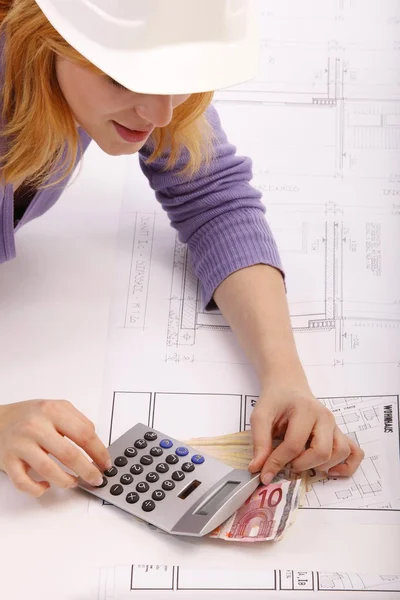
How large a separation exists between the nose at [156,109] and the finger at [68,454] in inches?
11.0

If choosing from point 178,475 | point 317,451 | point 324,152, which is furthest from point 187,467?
point 324,152

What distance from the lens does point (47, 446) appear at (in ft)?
A: 2.48

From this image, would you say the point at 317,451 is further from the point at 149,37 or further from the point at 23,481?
the point at 149,37

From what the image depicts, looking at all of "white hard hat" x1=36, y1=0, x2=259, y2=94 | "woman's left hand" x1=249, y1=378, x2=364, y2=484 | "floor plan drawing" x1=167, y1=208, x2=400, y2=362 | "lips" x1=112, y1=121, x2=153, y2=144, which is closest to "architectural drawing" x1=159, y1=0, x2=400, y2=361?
"floor plan drawing" x1=167, y1=208, x2=400, y2=362

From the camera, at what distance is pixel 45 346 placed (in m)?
0.90

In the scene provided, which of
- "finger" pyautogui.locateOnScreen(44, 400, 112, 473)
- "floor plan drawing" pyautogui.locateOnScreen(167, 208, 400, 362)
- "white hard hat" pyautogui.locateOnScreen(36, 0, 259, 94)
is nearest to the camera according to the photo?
"white hard hat" pyautogui.locateOnScreen(36, 0, 259, 94)

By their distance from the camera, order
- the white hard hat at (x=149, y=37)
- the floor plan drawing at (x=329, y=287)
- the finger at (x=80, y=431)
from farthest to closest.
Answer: the floor plan drawing at (x=329, y=287)
the finger at (x=80, y=431)
the white hard hat at (x=149, y=37)

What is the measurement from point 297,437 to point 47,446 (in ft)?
0.72

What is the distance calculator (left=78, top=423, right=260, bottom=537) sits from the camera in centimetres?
74

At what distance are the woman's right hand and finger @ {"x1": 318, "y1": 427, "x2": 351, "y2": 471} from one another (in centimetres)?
20

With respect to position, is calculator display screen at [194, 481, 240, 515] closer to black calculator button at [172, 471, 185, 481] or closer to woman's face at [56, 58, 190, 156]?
black calculator button at [172, 471, 185, 481]

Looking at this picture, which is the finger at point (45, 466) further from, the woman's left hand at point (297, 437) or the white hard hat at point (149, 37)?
the white hard hat at point (149, 37)

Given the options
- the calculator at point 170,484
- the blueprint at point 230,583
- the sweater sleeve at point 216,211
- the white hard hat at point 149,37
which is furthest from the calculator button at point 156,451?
the white hard hat at point 149,37

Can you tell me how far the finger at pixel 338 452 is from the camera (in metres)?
0.79
